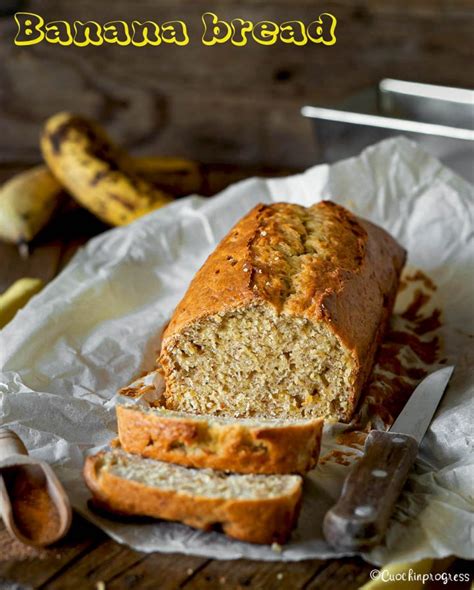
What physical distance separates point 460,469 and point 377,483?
0.38 metres

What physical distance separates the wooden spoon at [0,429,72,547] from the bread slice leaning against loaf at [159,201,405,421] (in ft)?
1.95

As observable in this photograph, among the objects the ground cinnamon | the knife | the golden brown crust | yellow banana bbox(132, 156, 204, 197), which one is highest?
the golden brown crust

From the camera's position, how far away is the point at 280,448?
8.19 ft

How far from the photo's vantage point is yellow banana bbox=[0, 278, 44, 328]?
Result: 376cm

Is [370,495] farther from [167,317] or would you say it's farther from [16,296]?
[16,296]

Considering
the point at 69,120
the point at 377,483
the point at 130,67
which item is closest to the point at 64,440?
the point at 377,483

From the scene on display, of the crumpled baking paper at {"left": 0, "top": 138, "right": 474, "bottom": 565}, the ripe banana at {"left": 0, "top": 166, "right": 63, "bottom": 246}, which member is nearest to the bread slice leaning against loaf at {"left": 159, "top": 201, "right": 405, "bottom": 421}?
the crumpled baking paper at {"left": 0, "top": 138, "right": 474, "bottom": 565}

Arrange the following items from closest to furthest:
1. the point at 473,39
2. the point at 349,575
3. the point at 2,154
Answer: the point at 349,575 → the point at 473,39 → the point at 2,154

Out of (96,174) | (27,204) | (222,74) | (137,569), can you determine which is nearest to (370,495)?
(137,569)

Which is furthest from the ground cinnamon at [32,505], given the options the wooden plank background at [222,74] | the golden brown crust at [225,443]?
the wooden plank background at [222,74]

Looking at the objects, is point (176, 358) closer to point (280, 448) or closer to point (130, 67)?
point (280, 448)

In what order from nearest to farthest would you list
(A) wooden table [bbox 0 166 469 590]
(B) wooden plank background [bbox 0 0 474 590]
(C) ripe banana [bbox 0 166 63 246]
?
(A) wooden table [bbox 0 166 469 590] → (C) ripe banana [bbox 0 166 63 246] → (B) wooden plank background [bbox 0 0 474 590]

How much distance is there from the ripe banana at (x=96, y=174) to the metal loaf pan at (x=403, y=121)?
952 millimetres

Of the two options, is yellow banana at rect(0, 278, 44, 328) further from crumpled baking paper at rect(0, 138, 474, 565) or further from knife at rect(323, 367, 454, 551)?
knife at rect(323, 367, 454, 551)
